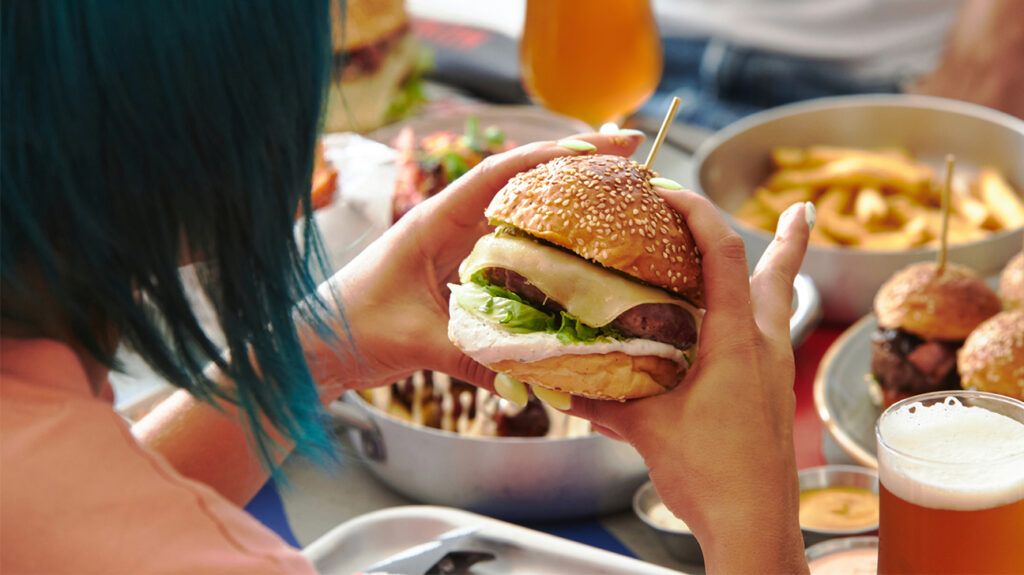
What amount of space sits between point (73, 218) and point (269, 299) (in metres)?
0.21

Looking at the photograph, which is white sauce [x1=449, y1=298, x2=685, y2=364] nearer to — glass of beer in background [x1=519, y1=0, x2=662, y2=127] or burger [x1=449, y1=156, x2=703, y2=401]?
burger [x1=449, y1=156, x2=703, y2=401]

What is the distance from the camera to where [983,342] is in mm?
1734

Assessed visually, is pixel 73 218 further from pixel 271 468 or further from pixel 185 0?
pixel 271 468

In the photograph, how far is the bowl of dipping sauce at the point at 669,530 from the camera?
5.07ft

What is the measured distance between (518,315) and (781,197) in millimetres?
1263

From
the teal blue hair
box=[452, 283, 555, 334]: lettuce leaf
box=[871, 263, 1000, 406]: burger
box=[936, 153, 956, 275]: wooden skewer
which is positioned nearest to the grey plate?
box=[871, 263, 1000, 406]: burger

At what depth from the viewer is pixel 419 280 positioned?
153cm

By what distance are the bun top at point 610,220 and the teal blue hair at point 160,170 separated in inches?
15.8

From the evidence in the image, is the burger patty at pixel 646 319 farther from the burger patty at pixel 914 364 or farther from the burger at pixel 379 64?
the burger at pixel 379 64

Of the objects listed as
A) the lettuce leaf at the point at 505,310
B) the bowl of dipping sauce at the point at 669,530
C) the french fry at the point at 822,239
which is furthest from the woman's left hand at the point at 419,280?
the french fry at the point at 822,239

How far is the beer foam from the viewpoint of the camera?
1081mm

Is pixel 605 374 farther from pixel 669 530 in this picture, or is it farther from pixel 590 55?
pixel 590 55

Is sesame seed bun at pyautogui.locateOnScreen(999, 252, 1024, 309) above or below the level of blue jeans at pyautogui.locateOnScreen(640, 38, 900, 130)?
above

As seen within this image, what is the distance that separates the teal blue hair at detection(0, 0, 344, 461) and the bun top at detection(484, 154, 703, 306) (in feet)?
1.32
